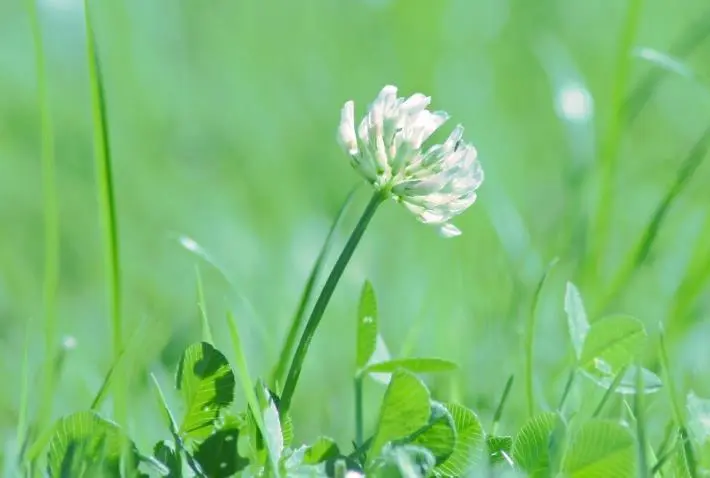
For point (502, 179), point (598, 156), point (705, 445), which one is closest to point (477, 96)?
point (502, 179)

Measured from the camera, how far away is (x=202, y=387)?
3.29ft

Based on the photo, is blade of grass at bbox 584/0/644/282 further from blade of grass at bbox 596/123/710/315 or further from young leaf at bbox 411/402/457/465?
young leaf at bbox 411/402/457/465

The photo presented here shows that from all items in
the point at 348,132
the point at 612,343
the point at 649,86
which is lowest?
the point at 612,343

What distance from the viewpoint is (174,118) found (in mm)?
2787

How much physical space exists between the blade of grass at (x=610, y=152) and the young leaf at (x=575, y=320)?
1.95 feet

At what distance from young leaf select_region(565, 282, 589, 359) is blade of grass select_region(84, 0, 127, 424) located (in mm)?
444

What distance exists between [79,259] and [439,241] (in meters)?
0.70

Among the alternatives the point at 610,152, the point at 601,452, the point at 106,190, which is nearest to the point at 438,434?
the point at 601,452

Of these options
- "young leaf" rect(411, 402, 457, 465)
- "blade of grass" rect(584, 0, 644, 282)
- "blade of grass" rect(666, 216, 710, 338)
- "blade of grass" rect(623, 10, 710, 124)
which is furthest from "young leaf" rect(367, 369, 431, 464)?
"blade of grass" rect(623, 10, 710, 124)

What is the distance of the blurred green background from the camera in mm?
1646

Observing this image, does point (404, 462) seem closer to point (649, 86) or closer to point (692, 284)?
point (692, 284)

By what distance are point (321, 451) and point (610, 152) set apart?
970 mm

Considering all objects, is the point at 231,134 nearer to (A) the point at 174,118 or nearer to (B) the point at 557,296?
(A) the point at 174,118

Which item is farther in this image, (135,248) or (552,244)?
(135,248)
